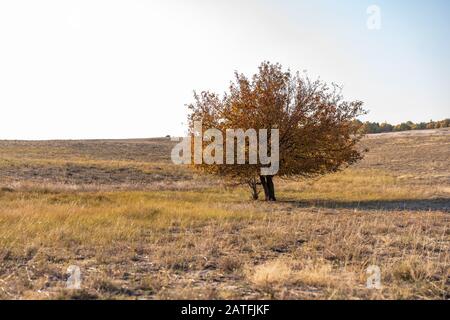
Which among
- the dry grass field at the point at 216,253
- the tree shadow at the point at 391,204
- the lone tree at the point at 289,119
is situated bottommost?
the tree shadow at the point at 391,204

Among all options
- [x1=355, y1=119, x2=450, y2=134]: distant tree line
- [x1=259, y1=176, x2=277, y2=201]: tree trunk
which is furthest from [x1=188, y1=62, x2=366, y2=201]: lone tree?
[x1=355, y1=119, x2=450, y2=134]: distant tree line

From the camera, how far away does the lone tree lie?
24.8 metres

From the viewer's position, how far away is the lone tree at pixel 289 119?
2475cm

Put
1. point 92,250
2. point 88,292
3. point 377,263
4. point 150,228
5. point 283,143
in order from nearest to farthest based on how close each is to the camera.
→ point 88,292
point 377,263
point 92,250
point 150,228
point 283,143

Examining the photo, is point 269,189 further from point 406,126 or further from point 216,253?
point 406,126

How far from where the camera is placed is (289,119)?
82.8 feet

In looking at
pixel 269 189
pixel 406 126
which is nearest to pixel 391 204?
pixel 269 189

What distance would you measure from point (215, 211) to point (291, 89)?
10831 millimetres

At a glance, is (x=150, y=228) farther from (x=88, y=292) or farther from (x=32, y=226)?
(x=88, y=292)

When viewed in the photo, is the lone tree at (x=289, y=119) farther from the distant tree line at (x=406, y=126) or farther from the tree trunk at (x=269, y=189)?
the distant tree line at (x=406, y=126)

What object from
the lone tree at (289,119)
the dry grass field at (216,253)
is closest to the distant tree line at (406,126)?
the lone tree at (289,119)

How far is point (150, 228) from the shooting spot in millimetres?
13703
